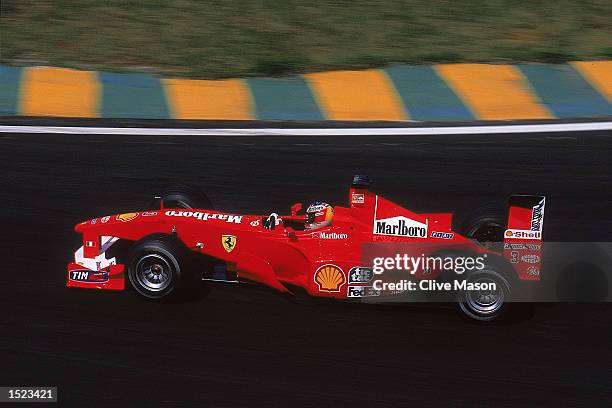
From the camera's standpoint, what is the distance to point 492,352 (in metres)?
6.95

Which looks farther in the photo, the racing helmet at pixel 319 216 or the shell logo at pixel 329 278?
the racing helmet at pixel 319 216

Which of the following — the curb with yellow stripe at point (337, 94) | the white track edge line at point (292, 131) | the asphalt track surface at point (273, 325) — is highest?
the curb with yellow stripe at point (337, 94)

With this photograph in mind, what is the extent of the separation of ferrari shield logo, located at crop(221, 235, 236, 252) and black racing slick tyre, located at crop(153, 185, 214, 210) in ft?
2.37

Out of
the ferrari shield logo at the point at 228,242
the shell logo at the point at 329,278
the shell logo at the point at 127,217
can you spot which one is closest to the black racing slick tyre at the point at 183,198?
the shell logo at the point at 127,217

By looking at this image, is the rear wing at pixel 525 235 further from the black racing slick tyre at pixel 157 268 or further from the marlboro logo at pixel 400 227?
the black racing slick tyre at pixel 157 268

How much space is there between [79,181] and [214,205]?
121cm

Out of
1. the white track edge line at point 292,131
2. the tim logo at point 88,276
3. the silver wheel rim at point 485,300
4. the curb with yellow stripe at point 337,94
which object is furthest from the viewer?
the curb with yellow stripe at point 337,94

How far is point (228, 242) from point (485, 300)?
1.73 metres

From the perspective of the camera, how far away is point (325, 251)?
285 inches

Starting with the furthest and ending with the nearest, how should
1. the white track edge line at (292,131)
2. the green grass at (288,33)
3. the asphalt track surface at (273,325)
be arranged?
the green grass at (288,33)
the white track edge line at (292,131)
the asphalt track surface at (273,325)

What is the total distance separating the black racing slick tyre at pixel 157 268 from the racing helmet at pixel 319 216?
0.86 m

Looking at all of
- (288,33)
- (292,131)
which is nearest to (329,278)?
(292,131)

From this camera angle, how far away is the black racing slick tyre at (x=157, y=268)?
23.6 ft

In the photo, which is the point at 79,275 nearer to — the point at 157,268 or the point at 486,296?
the point at 157,268
